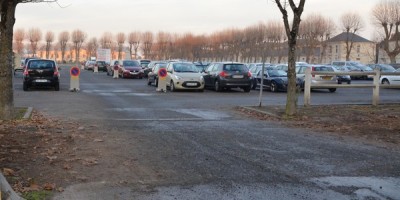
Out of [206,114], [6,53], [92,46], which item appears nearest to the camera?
[6,53]

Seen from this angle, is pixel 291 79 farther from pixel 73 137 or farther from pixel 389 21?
Answer: pixel 389 21

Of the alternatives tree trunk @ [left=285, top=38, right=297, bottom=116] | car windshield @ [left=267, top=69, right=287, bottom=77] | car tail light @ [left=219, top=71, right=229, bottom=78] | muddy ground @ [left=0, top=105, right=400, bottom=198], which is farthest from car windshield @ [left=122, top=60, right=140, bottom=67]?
tree trunk @ [left=285, top=38, right=297, bottom=116]

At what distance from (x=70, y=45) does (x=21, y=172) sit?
133765 millimetres

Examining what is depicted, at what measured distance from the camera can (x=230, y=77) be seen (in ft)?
80.2

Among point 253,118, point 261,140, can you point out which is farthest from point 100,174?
point 253,118

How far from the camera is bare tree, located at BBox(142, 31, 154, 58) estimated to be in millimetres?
123062

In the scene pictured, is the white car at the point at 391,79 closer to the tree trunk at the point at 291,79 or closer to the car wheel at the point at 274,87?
the car wheel at the point at 274,87

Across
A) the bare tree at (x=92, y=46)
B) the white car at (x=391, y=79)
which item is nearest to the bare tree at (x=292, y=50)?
the white car at (x=391, y=79)

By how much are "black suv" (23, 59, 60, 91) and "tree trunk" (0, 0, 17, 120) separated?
39.3 ft

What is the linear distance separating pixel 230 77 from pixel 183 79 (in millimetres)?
2444

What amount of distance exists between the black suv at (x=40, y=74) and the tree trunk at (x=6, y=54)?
1199 cm

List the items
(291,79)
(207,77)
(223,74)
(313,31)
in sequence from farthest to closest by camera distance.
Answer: (313,31) → (207,77) → (223,74) → (291,79)

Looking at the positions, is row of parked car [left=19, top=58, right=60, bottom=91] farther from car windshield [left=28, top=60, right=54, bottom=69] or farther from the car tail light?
the car tail light

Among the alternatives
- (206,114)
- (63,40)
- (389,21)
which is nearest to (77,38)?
(63,40)
